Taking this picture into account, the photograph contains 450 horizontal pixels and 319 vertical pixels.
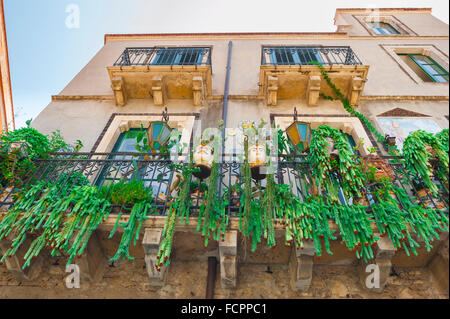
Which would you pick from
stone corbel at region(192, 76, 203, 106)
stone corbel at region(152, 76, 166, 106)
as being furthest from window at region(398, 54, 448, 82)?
stone corbel at region(152, 76, 166, 106)

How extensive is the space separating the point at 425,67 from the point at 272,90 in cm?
608

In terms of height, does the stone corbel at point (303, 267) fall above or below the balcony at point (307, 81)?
below

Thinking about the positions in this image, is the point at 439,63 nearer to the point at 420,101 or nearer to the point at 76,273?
the point at 420,101

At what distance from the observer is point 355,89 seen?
7336 mm

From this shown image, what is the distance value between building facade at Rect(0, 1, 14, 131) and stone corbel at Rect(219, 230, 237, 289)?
6796mm

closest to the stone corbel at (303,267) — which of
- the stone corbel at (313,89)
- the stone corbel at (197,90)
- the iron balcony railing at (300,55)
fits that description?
the stone corbel at (313,89)

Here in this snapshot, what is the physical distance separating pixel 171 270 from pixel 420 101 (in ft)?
25.8

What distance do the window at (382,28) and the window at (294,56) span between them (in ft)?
16.6

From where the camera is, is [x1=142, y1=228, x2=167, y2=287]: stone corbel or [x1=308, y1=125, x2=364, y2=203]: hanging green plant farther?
[x1=308, y1=125, x2=364, y2=203]: hanging green plant

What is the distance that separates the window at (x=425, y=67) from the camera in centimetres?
874

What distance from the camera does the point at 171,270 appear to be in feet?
14.9

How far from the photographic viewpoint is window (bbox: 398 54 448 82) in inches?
344

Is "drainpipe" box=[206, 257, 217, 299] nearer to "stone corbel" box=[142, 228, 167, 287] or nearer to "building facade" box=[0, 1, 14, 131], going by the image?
"stone corbel" box=[142, 228, 167, 287]

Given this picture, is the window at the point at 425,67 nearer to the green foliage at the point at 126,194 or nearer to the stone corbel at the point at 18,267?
the green foliage at the point at 126,194
